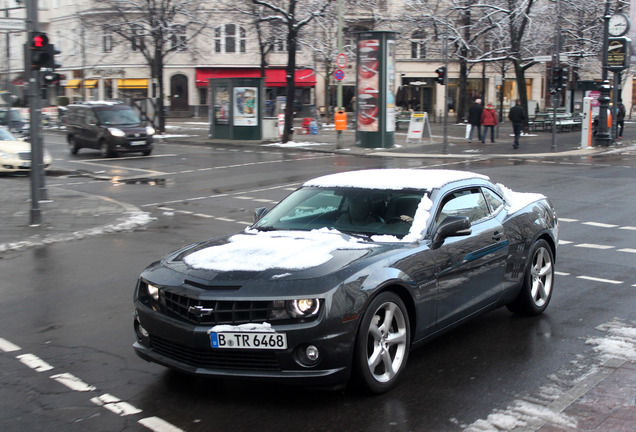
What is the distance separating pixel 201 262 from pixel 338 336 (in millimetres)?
1153

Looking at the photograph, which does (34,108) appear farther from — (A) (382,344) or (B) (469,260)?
(A) (382,344)

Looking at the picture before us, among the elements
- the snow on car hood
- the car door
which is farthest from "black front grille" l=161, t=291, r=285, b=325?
the car door

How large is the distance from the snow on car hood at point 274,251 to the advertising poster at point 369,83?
2445 cm

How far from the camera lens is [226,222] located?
1284cm

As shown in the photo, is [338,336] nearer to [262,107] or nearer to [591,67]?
[262,107]

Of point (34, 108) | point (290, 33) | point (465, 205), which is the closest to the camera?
point (465, 205)

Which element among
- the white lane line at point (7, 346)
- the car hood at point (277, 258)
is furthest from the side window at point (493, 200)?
the white lane line at point (7, 346)

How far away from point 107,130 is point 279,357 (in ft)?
78.6

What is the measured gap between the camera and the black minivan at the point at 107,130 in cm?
2680

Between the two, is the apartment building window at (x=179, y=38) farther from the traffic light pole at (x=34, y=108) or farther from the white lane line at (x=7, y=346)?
the white lane line at (x=7, y=346)

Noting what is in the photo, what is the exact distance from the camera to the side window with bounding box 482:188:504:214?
649 cm

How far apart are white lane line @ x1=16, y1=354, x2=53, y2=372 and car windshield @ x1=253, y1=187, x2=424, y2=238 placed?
1.97 meters

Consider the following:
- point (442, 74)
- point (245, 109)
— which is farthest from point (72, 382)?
point (245, 109)

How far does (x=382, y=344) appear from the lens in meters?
4.85
